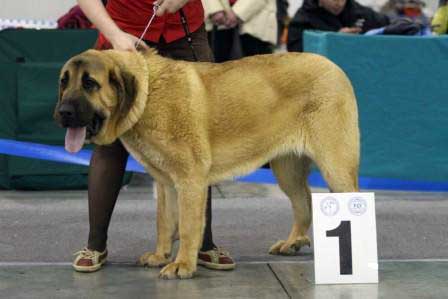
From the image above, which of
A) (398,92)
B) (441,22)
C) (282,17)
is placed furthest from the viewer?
(282,17)

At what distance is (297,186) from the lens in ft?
19.6

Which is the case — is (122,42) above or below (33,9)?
above

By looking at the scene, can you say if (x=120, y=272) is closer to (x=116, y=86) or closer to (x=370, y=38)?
(x=116, y=86)

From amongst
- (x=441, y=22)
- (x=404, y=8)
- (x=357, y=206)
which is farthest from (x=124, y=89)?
(x=404, y=8)

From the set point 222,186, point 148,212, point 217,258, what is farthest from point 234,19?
point 217,258

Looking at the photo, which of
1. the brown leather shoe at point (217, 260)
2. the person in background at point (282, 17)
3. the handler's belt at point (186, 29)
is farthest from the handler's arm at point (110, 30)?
the person in background at point (282, 17)

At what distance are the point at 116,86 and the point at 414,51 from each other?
358cm

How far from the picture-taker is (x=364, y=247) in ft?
17.1

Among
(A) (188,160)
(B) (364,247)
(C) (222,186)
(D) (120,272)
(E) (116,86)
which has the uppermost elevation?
(E) (116,86)

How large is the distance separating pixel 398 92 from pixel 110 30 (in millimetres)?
3344

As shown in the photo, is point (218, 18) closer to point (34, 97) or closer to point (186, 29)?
point (34, 97)

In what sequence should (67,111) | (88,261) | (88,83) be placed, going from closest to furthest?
(67,111)
(88,83)
(88,261)

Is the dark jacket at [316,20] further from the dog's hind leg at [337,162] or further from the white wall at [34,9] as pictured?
the dog's hind leg at [337,162]

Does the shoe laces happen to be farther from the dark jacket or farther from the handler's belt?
the dark jacket
